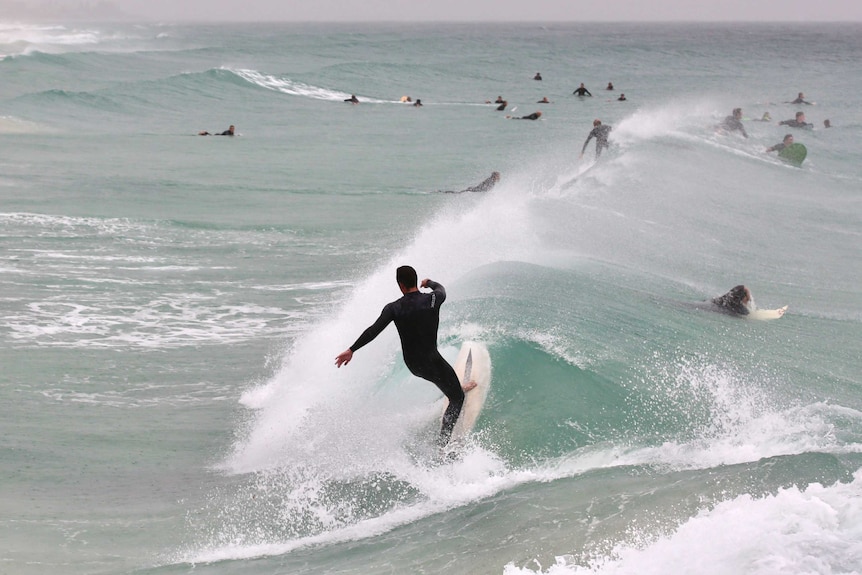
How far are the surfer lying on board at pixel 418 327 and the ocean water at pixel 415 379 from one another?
2.27 ft

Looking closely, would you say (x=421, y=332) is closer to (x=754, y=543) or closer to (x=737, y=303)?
(x=754, y=543)

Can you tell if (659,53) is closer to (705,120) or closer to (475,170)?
(705,120)

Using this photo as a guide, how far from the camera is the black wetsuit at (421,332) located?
7.36 metres

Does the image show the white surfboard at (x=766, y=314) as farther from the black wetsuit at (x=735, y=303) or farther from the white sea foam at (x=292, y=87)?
the white sea foam at (x=292, y=87)

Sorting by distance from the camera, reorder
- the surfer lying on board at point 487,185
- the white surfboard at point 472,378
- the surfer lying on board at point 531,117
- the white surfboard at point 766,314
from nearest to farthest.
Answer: the white surfboard at point 472,378, the white surfboard at point 766,314, the surfer lying on board at point 487,185, the surfer lying on board at point 531,117

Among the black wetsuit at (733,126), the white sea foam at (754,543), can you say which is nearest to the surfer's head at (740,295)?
the white sea foam at (754,543)

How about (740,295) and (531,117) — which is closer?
(740,295)

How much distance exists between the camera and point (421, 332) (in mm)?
7453

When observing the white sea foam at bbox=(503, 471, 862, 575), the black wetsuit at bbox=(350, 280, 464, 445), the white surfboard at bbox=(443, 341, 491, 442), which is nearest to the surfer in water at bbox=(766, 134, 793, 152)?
the white surfboard at bbox=(443, 341, 491, 442)

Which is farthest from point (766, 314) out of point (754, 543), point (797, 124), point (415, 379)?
point (797, 124)

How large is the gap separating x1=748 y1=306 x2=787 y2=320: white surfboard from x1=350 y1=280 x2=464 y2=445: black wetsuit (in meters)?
6.13

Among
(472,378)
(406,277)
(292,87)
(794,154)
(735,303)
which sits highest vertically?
(406,277)

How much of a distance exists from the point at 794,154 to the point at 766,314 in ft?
60.2

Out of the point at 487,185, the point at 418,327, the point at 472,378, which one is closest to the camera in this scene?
the point at 418,327
